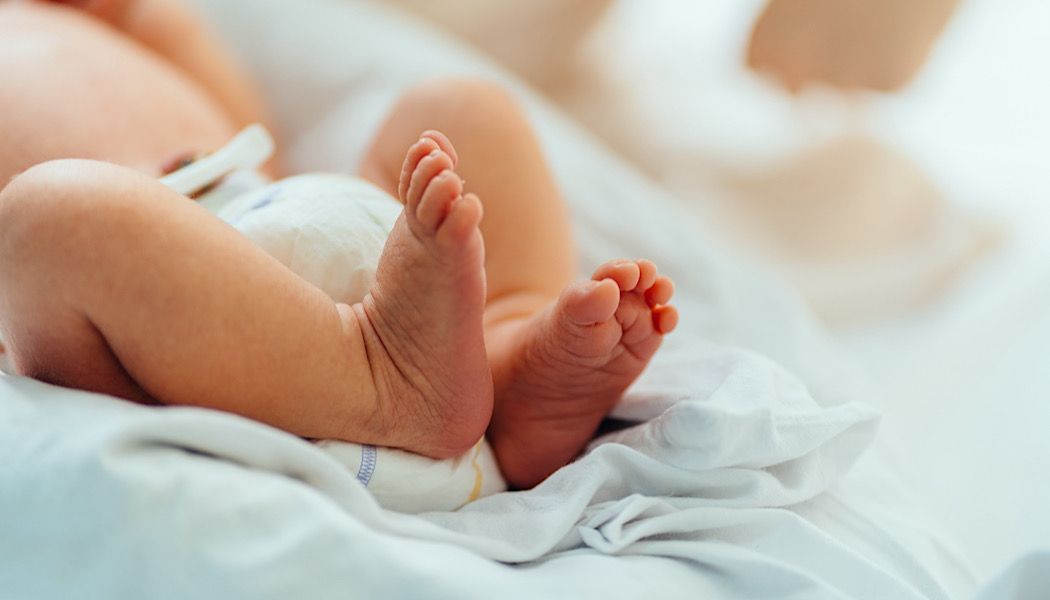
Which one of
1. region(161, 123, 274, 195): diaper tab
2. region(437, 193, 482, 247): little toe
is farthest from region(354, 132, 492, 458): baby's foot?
region(161, 123, 274, 195): diaper tab

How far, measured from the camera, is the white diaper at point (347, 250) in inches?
26.3

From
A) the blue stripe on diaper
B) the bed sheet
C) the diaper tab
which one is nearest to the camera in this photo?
the blue stripe on diaper

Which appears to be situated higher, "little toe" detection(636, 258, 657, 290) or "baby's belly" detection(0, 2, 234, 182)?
"little toe" detection(636, 258, 657, 290)

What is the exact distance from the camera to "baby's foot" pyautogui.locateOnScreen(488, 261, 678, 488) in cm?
65

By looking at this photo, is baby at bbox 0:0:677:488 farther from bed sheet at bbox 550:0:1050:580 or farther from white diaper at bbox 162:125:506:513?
bed sheet at bbox 550:0:1050:580

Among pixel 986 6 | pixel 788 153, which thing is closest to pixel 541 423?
pixel 788 153

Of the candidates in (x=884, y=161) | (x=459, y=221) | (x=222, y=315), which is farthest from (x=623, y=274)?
(x=884, y=161)

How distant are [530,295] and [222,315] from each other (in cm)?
30

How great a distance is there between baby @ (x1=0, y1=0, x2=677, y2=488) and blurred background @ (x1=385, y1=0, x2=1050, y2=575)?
0.38 m

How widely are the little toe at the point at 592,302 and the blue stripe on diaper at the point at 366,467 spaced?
0.16m

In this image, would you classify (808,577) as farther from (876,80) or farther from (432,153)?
(876,80)

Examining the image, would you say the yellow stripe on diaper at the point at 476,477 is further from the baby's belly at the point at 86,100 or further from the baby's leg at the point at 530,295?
the baby's belly at the point at 86,100

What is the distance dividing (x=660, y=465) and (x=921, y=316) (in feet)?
1.98

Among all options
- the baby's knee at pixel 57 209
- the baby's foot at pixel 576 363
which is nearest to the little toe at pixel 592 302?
the baby's foot at pixel 576 363
